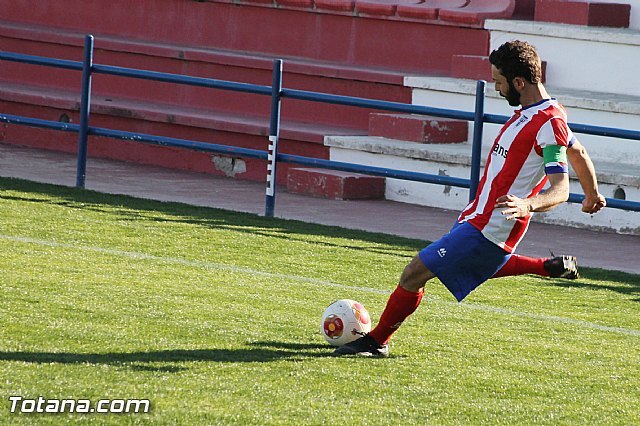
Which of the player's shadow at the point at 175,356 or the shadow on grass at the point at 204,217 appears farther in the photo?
the shadow on grass at the point at 204,217

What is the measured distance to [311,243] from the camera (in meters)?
10.6

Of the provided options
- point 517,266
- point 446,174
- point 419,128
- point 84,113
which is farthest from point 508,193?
point 419,128

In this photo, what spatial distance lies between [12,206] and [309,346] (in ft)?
16.2

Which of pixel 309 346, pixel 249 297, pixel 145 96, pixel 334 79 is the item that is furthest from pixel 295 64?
pixel 309 346

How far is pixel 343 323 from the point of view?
23.0 ft

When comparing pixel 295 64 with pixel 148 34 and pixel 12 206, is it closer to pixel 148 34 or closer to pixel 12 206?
pixel 148 34

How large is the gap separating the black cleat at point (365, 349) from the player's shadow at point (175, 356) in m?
0.08

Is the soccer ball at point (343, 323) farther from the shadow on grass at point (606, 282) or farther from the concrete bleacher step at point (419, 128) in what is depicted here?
the concrete bleacher step at point (419, 128)

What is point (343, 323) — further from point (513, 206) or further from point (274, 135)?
point (274, 135)

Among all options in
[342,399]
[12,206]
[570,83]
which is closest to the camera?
[342,399]

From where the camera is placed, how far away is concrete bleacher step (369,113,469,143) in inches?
547

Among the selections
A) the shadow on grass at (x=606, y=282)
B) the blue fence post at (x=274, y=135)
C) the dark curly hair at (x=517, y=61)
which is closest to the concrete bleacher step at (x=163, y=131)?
the blue fence post at (x=274, y=135)

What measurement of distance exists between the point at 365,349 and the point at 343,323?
18 centimetres

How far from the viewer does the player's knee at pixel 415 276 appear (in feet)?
22.5
